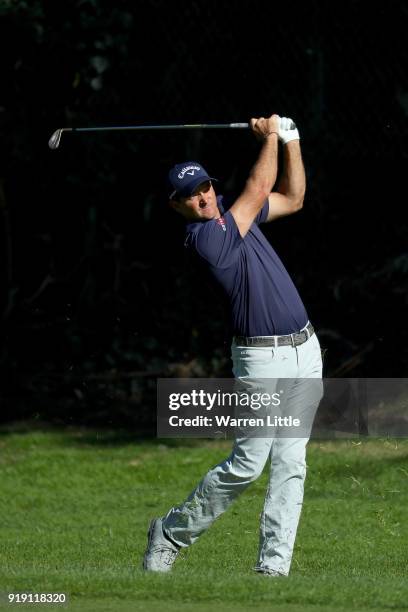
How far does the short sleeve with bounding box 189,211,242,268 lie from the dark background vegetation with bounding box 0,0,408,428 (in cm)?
480

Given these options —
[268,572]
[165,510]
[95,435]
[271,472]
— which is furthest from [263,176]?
[95,435]

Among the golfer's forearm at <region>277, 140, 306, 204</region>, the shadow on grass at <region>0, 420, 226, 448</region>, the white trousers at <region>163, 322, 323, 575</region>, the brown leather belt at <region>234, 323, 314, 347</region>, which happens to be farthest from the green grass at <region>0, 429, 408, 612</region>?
the golfer's forearm at <region>277, 140, 306, 204</region>

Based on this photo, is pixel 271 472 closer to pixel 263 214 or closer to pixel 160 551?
pixel 160 551

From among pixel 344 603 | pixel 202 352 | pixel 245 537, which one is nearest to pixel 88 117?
pixel 202 352

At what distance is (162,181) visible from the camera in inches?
492

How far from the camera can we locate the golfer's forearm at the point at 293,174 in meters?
6.98

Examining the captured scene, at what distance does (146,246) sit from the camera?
1274 cm

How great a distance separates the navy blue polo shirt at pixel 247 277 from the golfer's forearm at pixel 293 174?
18.8 inches

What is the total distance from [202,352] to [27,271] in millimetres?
1764

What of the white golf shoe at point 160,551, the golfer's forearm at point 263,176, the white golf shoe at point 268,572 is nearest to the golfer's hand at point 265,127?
the golfer's forearm at point 263,176

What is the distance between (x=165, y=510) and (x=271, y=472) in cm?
245

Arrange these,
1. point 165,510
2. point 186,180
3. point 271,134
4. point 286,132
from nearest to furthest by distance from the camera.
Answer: point 186,180
point 271,134
point 286,132
point 165,510

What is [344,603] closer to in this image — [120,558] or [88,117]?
[120,558]

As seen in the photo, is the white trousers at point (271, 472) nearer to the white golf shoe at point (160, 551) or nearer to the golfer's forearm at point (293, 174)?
the white golf shoe at point (160, 551)
